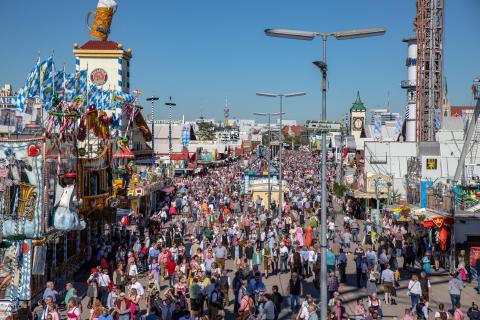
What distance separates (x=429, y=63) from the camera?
59.2 metres

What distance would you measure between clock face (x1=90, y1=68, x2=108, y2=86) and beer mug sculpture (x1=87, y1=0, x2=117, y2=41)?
8.67 feet

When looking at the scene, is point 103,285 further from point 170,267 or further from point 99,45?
point 99,45

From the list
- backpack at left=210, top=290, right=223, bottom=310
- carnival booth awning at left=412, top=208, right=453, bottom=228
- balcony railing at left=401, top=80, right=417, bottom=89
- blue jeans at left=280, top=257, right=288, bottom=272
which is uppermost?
balcony railing at left=401, top=80, right=417, bottom=89

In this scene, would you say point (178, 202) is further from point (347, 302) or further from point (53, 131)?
point (347, 302)

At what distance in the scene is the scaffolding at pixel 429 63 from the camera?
58344mm

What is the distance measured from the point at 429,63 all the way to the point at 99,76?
29.7 meters

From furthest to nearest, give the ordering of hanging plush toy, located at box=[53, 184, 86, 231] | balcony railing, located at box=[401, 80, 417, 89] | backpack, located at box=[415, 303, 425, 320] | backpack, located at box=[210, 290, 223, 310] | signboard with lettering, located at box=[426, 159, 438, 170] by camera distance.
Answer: balcony railing, located at box=[401, 80, 417, 89], signboard with lettering, located at box=[426, 159, 438, 170], hanging plush toy, located at box=[53, 184, 86, 231], backpack, located at box=[210, 290, 223, 310], backpack, located at box=[415, 303, 425, 320]

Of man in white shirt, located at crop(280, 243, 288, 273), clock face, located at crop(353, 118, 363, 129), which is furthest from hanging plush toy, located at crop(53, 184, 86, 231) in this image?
clock face, located at crop(353, 118, 363, 129)

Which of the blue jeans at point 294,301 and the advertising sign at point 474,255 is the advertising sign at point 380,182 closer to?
the advertising sign at point 474,255

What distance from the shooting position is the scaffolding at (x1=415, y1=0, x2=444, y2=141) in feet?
191

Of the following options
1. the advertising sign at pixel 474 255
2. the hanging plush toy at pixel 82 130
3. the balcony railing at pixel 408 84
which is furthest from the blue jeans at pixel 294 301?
the balcony railing at pixel 408 84

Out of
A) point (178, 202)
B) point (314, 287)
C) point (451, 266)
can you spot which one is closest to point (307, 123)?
point (314, 287)

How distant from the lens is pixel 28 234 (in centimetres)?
1678

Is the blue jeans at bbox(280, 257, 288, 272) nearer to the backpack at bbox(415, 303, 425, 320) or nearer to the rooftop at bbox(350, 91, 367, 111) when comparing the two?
the backpack at bbox(415, 303, 425, 320)
